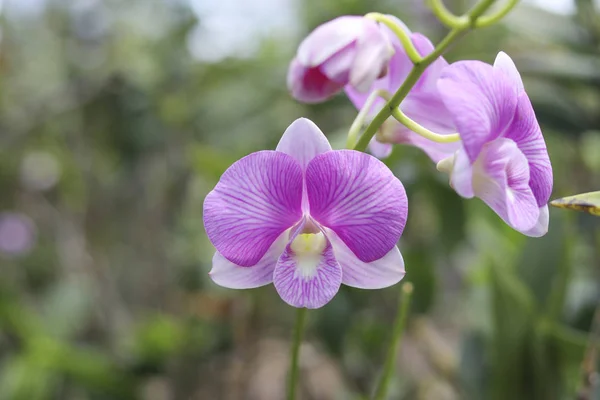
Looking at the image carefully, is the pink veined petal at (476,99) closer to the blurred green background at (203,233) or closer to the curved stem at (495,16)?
the curved stem at (495,16)

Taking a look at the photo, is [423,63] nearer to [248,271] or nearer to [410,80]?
[410,80]

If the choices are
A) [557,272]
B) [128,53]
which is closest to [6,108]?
[128,53]

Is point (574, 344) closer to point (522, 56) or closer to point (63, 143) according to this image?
point (522, 56)

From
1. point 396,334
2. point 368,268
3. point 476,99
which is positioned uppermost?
point 476,99

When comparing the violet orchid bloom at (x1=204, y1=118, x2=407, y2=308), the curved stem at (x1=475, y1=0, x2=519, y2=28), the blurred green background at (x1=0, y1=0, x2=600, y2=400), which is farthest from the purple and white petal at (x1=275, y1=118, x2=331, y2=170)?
the blurred green background at (x1=0, y1=0, x2=600, y2=400)

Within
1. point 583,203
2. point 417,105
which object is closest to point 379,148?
point 417,105

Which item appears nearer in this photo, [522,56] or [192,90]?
[522,56]

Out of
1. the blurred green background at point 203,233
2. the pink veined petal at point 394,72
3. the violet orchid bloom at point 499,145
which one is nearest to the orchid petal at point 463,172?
the violet orchid bloom at point 499,145
